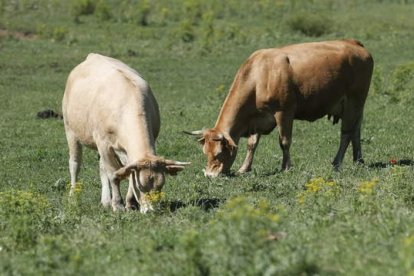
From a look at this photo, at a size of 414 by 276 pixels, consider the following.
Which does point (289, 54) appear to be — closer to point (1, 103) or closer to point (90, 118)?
point (90, 118)

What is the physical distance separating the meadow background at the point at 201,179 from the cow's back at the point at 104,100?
109 centimetres

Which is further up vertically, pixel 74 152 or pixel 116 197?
pixel 116 197

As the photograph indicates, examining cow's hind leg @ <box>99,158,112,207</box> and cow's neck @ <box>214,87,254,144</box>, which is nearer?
cow's hind leg @ <box>99,158,112,207</box>

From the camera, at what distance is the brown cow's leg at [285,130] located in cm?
1488

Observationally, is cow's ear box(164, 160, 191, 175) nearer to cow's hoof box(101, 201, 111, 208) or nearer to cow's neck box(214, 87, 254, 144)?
cow's hoof box(101, 201, 111, 208)

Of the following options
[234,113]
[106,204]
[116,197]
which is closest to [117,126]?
[116,197]

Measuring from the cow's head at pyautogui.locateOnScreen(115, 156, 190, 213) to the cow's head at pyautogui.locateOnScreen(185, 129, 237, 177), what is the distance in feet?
12.3

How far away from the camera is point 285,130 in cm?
1501

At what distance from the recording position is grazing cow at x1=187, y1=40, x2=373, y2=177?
14695mm

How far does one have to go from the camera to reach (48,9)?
167 ft

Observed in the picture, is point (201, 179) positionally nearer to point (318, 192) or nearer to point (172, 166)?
point (172, 166)

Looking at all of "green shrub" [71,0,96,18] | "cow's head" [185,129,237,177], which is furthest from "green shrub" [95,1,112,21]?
"cow's head" [185,129,237,177]

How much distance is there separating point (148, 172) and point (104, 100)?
1.87 m

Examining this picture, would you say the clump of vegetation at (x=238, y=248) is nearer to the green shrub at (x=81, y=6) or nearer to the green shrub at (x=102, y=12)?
the green shrub at (x=102, y=12)
